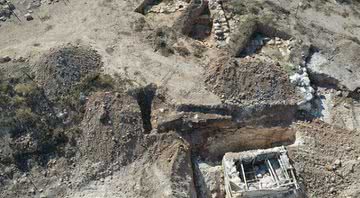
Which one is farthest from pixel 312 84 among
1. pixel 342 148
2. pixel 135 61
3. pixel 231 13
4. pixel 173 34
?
pixel 135 61

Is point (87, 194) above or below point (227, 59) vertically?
below

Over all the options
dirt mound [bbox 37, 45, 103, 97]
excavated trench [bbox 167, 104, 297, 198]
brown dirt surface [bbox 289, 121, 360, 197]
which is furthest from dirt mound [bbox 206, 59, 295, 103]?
dirt mound [bbox 37, 45, 103, 97]

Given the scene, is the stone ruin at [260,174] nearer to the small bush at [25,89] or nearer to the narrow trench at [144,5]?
the small bush at [25,89]

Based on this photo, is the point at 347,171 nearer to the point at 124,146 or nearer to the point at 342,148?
the point at 342,148

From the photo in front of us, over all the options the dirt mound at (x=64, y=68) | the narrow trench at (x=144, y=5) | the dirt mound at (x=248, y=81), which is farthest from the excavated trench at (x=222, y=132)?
the narrow trench at (x=144, y=5)

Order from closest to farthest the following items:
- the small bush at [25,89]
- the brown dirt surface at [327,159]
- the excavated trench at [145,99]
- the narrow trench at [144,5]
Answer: the brown dirt surface at [327,159]
the small bush at [25,89]
the excavated trench at [145,99]
the narrow trench at [144,5]

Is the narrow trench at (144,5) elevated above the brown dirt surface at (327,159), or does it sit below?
above

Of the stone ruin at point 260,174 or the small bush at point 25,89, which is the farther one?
the small bush at point 25,89

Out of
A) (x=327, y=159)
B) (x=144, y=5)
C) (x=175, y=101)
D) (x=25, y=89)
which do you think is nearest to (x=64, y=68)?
(x=25, y=89)
